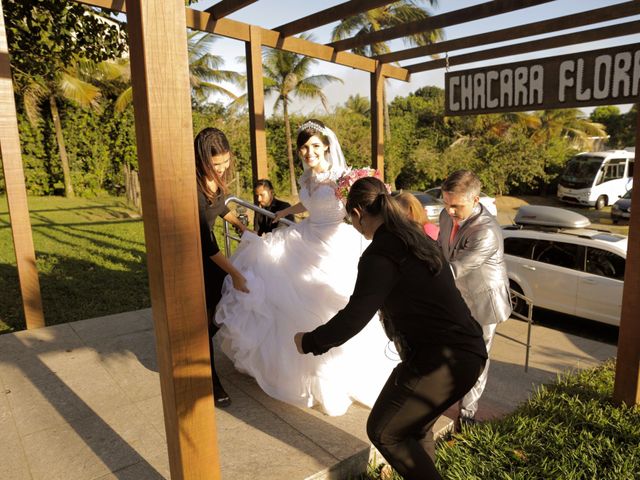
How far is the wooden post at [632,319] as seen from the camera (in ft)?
10.5

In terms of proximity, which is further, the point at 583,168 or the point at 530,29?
the point at 583,168

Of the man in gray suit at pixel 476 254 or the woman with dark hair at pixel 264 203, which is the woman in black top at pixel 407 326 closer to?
the man in gray suit at pixel 476 254

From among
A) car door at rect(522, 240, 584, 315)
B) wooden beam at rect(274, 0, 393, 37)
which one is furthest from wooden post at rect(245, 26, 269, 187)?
car door at rect(522, 240, 584, 315)

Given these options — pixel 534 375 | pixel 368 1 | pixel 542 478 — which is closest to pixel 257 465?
pixel 542 478

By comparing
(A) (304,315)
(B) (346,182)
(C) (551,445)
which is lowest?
(C) (551,445)

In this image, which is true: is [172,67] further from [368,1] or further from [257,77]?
[257,77]

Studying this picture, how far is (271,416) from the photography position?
313cm

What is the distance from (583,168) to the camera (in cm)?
2292

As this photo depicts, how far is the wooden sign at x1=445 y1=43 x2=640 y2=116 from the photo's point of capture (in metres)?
3.64

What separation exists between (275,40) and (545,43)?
3.01m

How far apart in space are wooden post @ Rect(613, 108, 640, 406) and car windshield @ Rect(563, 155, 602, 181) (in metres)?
22.0

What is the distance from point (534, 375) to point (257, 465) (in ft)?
9.97

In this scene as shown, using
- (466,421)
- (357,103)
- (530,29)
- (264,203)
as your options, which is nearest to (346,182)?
(466,421)

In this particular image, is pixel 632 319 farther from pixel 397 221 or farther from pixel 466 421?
pixel 397 221
